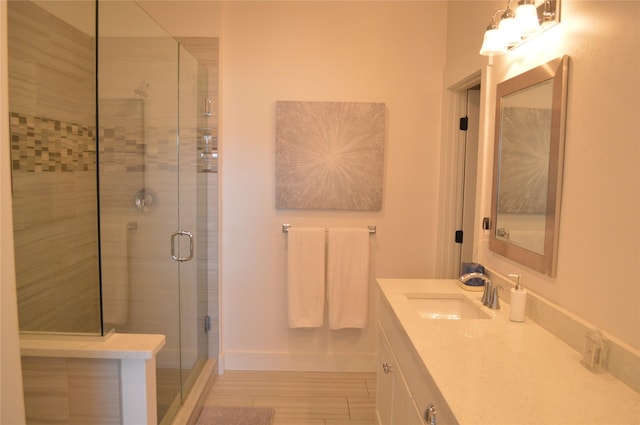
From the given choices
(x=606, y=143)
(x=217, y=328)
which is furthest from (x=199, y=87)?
(x=606, y=143)

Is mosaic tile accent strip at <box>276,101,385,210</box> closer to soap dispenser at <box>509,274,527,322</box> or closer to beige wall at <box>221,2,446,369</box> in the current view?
beige wall at <box>221,2,446,369</box>

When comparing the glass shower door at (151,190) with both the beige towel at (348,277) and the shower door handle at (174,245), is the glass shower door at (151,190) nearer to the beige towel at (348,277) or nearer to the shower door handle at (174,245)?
the shower door handle at (174,245)

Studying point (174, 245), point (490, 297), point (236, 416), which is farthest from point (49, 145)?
point (490, 297)

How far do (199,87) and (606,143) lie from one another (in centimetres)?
223

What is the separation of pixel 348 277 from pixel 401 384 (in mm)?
1247

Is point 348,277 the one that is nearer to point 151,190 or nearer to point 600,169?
point 151,190

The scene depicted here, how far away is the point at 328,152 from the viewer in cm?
272

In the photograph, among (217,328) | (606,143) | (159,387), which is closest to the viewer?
(606,143)

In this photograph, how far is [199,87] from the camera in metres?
2.62

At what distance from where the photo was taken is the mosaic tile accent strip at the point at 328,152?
8.88 ft

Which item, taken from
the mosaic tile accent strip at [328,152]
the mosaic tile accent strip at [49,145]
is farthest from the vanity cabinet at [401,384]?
the mosaic tile accent strip at [49,145]

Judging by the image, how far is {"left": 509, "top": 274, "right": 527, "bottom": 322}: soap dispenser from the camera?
4.90 feet

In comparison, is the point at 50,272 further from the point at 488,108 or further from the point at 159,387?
the point at 488,108

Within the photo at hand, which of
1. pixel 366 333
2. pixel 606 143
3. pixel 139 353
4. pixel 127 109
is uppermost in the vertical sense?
pixel 127 109
